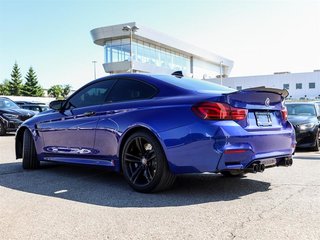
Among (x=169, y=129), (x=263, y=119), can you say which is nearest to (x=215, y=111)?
(x=169, y=129)

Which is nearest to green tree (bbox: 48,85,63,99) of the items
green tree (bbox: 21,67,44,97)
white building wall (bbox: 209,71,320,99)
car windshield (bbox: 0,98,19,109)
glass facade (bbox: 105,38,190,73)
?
green tree (bbox: 21,67,44,97)

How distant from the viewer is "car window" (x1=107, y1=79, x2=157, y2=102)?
4859 mm

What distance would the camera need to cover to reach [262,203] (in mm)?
4062

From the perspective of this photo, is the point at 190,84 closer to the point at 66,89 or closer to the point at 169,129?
the point at 169,129

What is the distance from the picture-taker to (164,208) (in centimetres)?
392

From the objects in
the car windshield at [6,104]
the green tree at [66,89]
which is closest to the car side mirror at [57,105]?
the car windshield at [6,104]

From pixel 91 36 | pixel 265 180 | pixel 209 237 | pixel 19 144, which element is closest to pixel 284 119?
pixel 265 180

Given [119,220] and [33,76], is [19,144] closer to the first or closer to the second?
[119,220]

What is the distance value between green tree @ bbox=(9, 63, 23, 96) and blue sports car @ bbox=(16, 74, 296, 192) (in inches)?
3834

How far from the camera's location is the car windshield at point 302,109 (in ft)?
36.9

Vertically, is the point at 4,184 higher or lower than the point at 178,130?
lower

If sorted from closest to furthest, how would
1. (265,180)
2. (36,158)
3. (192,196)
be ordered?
(192,196)
(265,180)
(36,158)

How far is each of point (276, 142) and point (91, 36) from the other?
54.3 m

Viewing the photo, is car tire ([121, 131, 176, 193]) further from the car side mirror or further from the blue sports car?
the car side mirror
